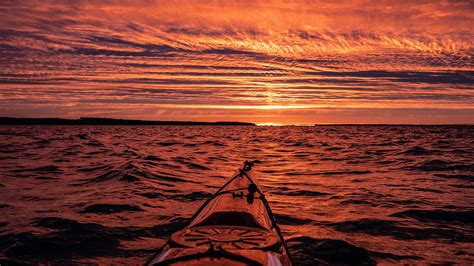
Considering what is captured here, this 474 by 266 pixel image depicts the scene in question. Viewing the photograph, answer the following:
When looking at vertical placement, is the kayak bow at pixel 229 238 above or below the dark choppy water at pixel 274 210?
above

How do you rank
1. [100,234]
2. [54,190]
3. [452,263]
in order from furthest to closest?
[54,190], [100,234], [452,263]

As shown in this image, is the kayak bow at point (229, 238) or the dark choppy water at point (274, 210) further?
the dark choppy water at point (274, 210)

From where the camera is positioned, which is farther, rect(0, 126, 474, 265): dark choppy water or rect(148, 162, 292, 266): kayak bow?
rect(0, 126, 474, 265): dark choppy water

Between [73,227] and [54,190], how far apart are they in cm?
482

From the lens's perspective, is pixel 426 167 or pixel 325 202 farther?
pixel 426 167

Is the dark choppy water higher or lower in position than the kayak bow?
lower

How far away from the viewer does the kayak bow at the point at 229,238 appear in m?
4.61

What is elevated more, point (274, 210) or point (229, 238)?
point (229, 238)

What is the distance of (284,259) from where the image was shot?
16.4ft

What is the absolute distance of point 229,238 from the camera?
18.0 ft

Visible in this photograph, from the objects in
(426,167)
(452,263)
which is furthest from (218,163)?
(452,263)

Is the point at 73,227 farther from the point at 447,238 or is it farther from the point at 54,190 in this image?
the point at 447,238

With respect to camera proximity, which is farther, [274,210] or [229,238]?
[274,210]

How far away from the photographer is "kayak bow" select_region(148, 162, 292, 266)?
4609mm
